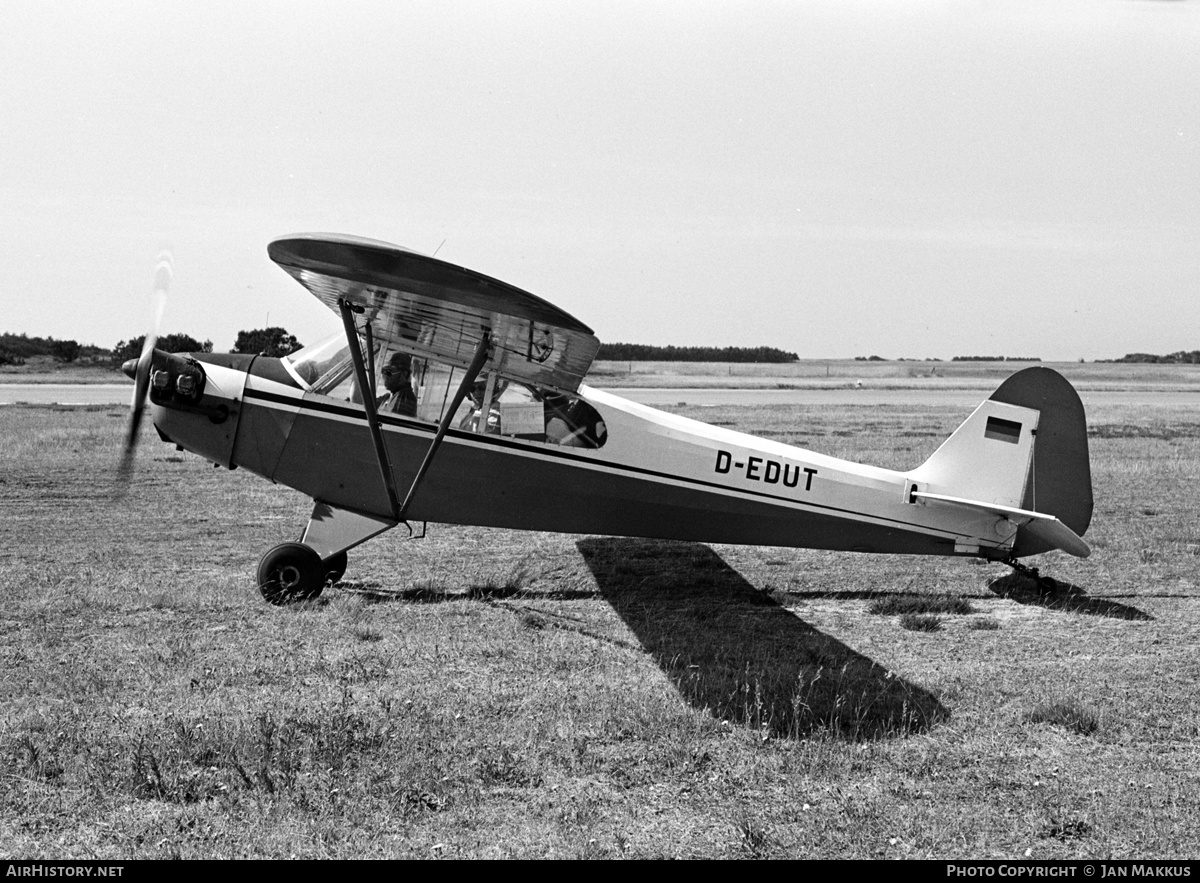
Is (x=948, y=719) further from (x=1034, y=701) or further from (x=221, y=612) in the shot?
(x=221, y=612)

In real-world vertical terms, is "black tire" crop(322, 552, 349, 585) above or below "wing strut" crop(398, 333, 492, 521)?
below

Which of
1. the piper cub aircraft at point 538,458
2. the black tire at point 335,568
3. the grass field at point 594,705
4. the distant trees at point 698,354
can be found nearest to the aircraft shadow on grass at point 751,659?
the grass field at point 594,705

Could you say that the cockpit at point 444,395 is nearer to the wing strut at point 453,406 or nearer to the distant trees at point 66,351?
the wing strut at point 453,406

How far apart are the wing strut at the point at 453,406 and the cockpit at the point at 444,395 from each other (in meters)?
0.23

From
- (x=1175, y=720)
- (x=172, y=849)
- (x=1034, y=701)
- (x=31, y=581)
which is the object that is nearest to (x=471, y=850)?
(x=172, y=849)

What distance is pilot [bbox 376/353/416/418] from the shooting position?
317 inches

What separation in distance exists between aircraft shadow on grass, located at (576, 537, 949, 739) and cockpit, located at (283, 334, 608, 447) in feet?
5.12

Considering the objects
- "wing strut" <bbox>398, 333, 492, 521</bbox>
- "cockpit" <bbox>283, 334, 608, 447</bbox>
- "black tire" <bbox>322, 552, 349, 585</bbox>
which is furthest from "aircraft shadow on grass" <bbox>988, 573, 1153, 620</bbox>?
"black tire" <bbox>322, 552, 349, 585</bbox>

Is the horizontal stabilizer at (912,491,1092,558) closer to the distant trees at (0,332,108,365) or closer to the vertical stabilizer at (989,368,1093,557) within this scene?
the vertical stabilizer at (989,368,1093,557)

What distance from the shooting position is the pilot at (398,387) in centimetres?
805

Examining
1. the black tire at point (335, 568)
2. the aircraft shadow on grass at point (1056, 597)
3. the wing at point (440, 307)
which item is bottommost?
the black tire at point (335, 568)

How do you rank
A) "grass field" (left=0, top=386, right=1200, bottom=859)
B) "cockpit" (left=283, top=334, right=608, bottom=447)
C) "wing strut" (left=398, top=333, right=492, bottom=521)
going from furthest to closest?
"cockpit" (left=283, top=334, right=608, bottom=447)
"wing strut" (left=398, top=333, right=492, bottom=521)
"grass field" (left=0, top=386, right=1200, bottom=859)

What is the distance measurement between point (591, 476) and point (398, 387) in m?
1.74

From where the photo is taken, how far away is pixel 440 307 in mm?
6953
